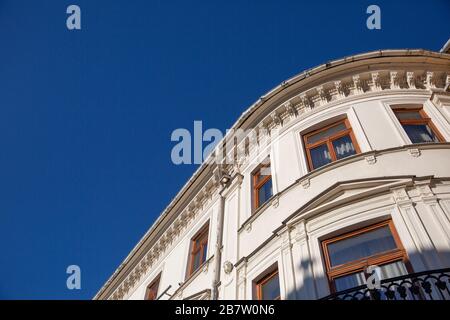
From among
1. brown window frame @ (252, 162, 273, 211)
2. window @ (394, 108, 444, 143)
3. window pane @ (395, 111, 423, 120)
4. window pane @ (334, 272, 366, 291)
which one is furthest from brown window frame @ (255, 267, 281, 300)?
window pane @ (395, 111, 423, 120)

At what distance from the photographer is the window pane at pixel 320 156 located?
397 inches

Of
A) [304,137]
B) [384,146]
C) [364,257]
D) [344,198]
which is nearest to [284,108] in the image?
[304,137]

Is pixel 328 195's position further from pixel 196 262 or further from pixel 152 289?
pixel 152 289

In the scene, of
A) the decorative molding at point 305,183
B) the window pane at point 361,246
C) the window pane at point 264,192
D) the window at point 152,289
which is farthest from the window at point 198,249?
the window pane at point 361,246

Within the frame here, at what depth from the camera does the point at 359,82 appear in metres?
11.7

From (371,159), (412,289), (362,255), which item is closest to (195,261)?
(362,255)

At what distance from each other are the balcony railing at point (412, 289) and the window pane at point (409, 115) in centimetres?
581

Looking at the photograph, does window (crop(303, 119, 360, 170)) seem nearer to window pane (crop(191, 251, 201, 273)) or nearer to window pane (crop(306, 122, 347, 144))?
window pane (crop(306, 122, 347, 144))

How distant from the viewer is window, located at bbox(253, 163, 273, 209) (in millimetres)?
10969

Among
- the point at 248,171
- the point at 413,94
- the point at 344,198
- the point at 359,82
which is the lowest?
the point at 344,198

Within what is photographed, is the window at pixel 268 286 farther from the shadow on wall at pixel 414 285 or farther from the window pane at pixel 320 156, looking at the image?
the window pane at pixel 320 156
